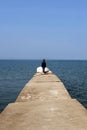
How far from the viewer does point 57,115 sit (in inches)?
353

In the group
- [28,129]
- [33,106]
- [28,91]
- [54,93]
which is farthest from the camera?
[28,91]

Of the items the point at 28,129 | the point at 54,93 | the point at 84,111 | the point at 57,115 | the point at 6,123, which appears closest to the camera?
the point at 28,129

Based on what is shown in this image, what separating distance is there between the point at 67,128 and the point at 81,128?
1.12 ft

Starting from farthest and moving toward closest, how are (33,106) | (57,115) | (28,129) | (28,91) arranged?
(28,91) < (33,106) < (57,115) < (28,129)

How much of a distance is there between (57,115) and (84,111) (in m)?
1.12

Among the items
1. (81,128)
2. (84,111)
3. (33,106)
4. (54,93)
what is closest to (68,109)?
(84,111)

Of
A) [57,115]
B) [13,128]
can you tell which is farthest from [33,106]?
[13,128]

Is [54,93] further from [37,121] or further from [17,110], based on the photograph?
[37,121]

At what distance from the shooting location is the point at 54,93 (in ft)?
47.3

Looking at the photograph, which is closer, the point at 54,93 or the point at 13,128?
the point at 13,128

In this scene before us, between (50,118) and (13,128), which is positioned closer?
(13,128)

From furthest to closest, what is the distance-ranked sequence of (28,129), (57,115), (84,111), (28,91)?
(28,91)
(84,111)
(57,115)
(28,129)

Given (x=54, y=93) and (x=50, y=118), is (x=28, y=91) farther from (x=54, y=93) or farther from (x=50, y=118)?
(x=50, y=118)

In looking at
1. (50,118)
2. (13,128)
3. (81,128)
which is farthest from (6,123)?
(81,128)
